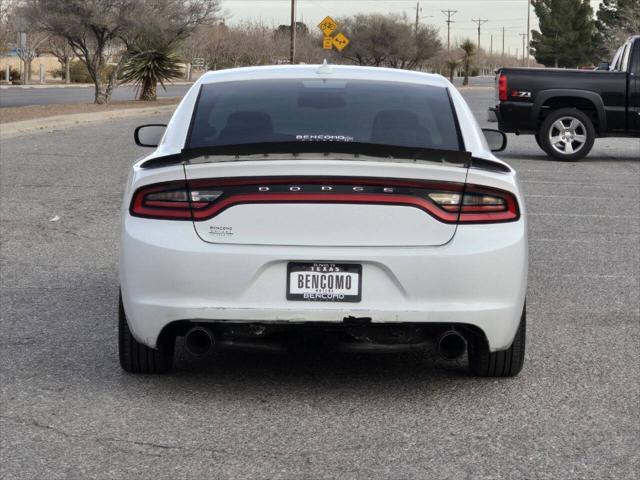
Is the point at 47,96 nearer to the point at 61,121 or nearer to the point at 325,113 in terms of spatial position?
the point at 61,121

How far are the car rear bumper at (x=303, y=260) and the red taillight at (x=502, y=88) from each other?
49.2 feet

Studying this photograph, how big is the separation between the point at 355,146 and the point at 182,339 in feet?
6.50

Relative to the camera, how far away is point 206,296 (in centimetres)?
546

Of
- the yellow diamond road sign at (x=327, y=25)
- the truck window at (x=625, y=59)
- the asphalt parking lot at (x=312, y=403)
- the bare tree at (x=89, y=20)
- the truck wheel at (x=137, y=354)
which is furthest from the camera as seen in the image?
the yellow diamond road sign at (x=327, y=25)

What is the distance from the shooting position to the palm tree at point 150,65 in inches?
1687

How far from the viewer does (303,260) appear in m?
5.42

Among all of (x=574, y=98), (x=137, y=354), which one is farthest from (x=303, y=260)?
(x=574, y=98)

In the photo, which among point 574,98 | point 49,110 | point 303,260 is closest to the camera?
point 303,260

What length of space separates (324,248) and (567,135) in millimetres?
15934

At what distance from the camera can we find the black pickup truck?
20.2 m

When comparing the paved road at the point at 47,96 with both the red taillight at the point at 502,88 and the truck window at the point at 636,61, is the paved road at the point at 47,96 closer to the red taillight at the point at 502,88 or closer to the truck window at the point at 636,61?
the red taillight at the point at 502,88

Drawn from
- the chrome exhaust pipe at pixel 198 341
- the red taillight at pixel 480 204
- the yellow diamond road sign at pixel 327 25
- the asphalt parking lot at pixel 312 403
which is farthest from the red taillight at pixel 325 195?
the yellow diamond road sign at pixel 327 25

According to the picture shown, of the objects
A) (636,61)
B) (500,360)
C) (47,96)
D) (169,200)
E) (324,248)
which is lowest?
(47,96)

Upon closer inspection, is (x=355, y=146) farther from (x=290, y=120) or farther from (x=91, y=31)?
(x=91, y=31)
